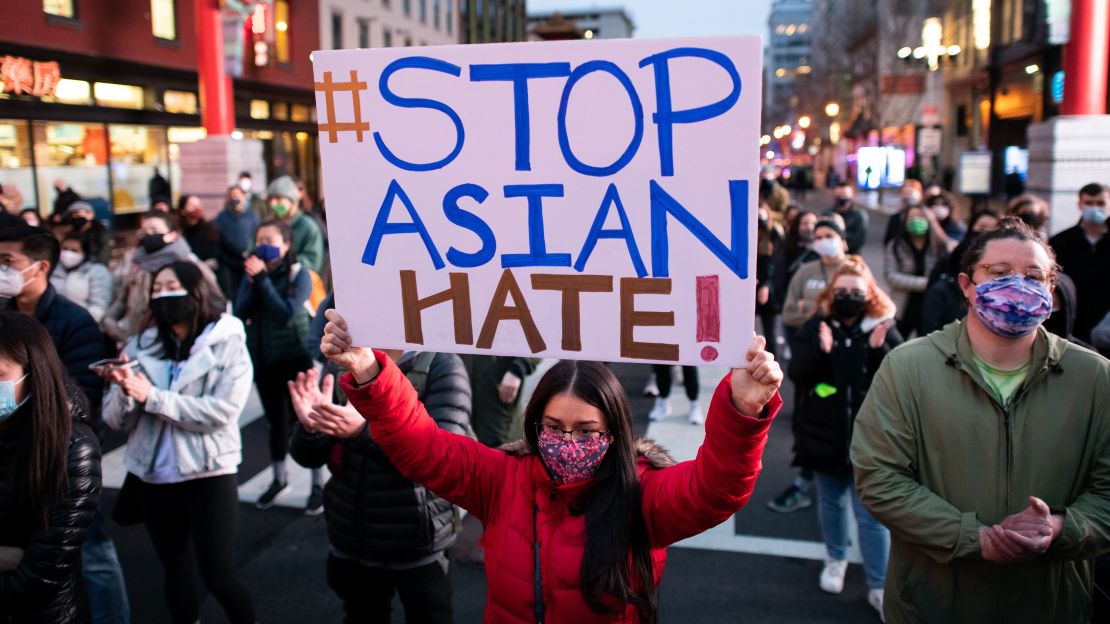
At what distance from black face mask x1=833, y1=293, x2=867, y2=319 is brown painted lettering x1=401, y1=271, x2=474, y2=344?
2.78m

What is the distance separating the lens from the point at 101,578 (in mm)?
3666

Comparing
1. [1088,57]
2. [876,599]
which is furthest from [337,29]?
[876,599]

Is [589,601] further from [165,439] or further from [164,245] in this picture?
[164,245]

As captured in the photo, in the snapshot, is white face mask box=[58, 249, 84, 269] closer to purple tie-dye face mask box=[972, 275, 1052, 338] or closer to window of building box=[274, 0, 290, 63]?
purple tie-dye face mask box=[972, 275, 1052, 338]

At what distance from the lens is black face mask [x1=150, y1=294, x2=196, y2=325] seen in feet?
12.8

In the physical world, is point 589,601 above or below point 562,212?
below

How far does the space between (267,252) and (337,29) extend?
78.7 ft

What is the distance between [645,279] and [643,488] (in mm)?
670

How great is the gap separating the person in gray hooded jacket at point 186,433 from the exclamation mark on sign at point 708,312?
255 centimetres

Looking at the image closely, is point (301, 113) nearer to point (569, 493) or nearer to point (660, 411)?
point (660, 411)

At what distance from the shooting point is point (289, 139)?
981 inches

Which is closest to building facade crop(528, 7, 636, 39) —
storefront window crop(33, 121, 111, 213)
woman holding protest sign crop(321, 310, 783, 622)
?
storefront window crop(33, 121, 111, 213)

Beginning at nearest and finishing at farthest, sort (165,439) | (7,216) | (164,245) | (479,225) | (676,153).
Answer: (676,153) < (479,225) < (165,439) < (7,216) < (164,245)

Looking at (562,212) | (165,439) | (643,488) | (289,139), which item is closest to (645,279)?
(562,212)
